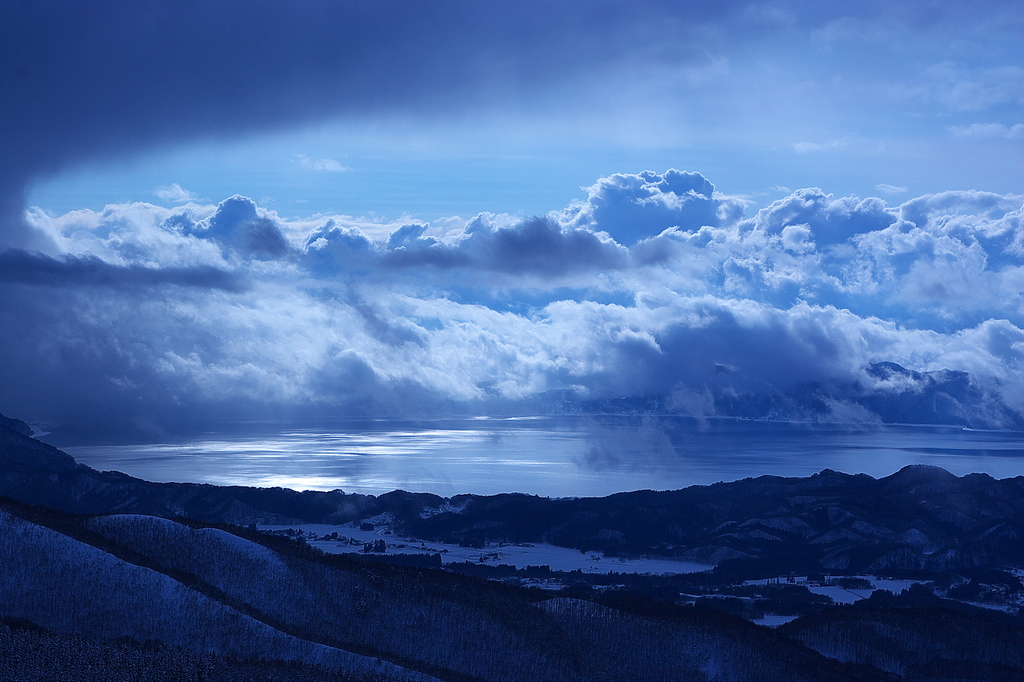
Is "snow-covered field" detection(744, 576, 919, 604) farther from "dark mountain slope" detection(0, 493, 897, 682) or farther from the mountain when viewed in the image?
"dark mountain slope" detection(0, 493, 897, 682)

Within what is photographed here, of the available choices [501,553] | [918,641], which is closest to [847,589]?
[918,641]

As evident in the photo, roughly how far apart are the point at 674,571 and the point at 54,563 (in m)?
79.2

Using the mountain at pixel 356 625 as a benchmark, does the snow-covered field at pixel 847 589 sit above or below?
below

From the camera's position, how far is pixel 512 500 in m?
157

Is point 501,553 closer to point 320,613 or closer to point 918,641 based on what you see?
point 918,641

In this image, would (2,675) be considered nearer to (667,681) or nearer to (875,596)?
(667,681)

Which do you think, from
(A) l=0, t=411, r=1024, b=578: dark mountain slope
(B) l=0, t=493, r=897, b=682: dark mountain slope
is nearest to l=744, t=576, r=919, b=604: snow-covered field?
(A) l=0, t=411, r=1024, b=578: dark mountain slope

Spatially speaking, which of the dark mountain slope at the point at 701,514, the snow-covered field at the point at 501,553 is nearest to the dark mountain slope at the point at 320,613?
the snow-covered field at the point at 501,553

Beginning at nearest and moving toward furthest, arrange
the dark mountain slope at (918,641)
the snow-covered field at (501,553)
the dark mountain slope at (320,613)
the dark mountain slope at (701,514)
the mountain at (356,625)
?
1. the mountain at (356,625)
2. the dark mountain slope at (320,613)
3. the dark mountain slope at (918,641)
4. the snow-covered field at (501,553)
5. the dark mountain slope at (701,514)

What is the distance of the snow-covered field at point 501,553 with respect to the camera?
114125 mm

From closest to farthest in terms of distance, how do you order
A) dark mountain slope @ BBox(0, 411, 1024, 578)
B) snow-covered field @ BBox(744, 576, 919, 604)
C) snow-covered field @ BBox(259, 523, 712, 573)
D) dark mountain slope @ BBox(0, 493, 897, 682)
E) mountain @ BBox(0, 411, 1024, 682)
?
mountain @ BBox(0, 411, 1024, 682)
dark mountain slope @ BBox(0, 493, 897, 682)
snow-covered field @ BBox(744, 576, 919, 604)
snow-covered field @ BBox(259, 523, 712, 573)
dark mountain slope @ BBox(0, 411, 1024, 578)

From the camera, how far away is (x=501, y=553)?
122750 mm

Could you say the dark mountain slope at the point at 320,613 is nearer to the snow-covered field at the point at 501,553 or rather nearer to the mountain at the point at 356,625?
the mountain at the point at 356,625

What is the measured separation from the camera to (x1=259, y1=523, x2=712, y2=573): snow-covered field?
114125 millimetres
